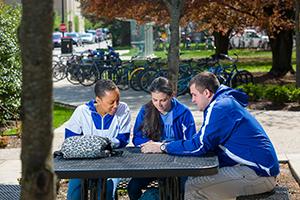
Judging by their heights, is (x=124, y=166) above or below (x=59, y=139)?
above

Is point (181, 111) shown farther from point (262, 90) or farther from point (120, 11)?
point (120, 11)

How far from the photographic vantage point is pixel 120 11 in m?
23.5

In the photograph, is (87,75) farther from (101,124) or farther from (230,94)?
(230,94)

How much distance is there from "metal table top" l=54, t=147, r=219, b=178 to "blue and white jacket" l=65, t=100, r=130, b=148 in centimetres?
68

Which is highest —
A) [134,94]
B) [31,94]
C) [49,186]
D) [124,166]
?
[31,94]

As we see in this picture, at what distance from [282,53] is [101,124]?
2015cm

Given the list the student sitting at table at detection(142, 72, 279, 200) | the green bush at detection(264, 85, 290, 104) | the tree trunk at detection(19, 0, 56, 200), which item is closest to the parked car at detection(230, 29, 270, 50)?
the green bush at detection(264, 85, 290, 104)

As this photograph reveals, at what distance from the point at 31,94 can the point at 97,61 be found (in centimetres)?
2207

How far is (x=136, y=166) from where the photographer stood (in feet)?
16.5

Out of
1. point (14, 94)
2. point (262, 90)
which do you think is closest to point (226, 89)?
point (14, 94)

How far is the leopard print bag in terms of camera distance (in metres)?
5.39

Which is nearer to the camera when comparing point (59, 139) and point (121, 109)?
point (121, 109)

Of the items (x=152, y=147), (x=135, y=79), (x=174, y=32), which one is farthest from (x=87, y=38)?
(x=152, y=147)

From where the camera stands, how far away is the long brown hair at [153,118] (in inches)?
233
